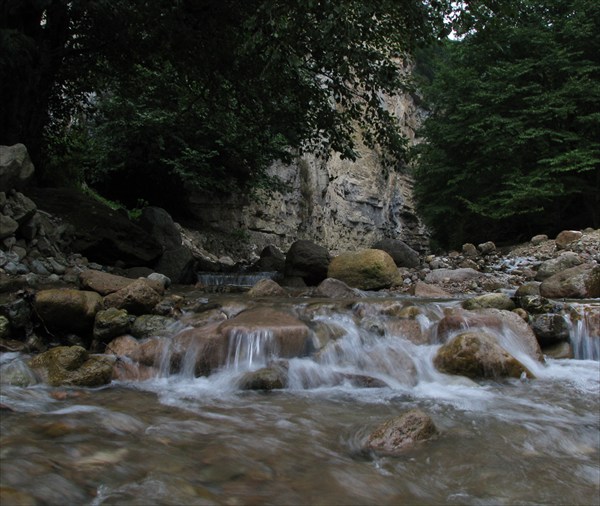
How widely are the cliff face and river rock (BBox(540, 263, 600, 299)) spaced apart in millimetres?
11164

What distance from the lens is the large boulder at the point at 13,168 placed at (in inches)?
287

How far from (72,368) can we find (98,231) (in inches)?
226

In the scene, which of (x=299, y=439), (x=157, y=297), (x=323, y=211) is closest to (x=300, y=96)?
(x=157, y=297)

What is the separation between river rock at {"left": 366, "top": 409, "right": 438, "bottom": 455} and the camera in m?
2.85

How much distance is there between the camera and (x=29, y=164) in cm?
798

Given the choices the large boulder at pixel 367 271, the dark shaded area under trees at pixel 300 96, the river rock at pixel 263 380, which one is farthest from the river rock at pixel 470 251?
the river rock at pixel 263 380

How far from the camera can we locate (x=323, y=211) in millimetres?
28281

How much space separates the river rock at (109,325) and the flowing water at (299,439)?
841mm

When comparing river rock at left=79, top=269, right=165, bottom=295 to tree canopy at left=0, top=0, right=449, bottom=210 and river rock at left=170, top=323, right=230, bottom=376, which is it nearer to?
river rock at left=170, top=323, right=230, bottom=376

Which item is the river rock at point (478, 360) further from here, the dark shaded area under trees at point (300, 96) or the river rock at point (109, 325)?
the dark shaded area under trees at point (300, 96)

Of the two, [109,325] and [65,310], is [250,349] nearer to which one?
[109,325]

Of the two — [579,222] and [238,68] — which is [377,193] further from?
[238,68]

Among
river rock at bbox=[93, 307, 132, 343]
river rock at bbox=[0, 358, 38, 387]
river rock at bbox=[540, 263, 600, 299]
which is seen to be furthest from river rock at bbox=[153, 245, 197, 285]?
river rock at bbox=[540, 263, 600, 299]

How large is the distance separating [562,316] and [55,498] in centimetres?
604
